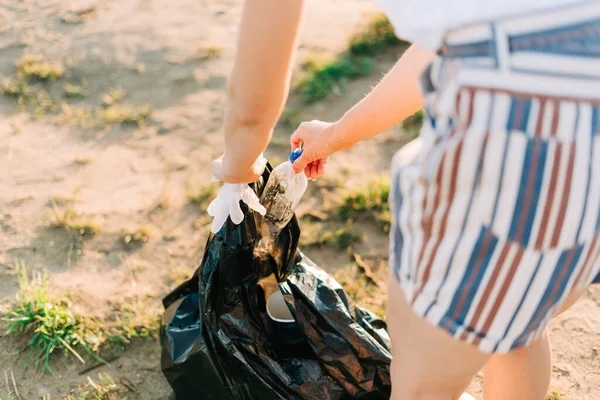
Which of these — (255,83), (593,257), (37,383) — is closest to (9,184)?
(37,383)

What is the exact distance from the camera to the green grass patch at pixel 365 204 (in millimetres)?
2586

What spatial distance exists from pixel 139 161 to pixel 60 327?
3.42ft

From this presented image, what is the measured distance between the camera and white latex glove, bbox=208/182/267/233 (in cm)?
146

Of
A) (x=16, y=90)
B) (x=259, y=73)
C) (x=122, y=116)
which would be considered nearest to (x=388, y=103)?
(x=259, y=73)

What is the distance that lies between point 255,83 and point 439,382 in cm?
61

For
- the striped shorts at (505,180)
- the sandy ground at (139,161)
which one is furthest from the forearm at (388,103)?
the sandy ground at (139,161)

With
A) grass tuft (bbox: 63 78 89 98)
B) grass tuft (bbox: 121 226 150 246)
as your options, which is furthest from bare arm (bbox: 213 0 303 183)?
grass tuft (bbox: 63 78 89 98)

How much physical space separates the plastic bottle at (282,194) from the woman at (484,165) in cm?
50

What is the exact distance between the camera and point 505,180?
2.77ft

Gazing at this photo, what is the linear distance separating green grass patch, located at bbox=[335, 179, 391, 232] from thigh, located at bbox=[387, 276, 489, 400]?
1427 mm

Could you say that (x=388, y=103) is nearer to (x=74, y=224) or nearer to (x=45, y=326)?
(x=45, y=326)

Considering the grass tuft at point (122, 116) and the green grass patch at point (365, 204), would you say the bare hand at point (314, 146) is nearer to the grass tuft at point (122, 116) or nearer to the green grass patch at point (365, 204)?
the green grass patch at point (365, 204)

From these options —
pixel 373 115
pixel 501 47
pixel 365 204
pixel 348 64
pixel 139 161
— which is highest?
pixel 501 47

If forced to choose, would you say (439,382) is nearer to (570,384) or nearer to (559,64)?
(559,64)
